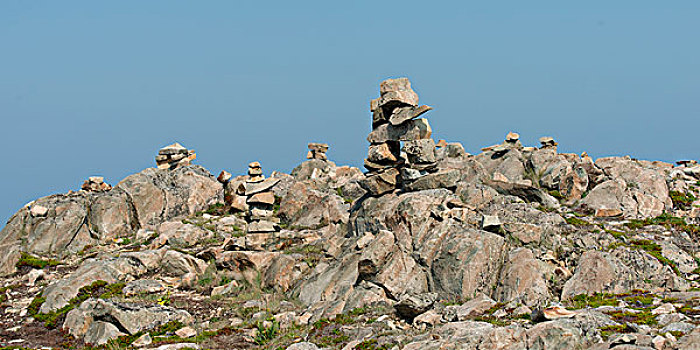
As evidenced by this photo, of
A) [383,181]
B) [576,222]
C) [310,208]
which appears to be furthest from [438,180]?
[310,208]

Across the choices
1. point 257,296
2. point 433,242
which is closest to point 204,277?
point 257,296

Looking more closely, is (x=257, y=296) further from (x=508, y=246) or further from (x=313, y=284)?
(x=508, y=246)

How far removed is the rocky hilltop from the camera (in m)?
20.5

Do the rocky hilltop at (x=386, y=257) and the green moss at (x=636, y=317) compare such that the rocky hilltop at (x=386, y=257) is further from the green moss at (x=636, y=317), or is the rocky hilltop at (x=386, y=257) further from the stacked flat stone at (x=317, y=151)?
the stacked flat stone at (x=317, y=151)

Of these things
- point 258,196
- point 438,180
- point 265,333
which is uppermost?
point 258,196

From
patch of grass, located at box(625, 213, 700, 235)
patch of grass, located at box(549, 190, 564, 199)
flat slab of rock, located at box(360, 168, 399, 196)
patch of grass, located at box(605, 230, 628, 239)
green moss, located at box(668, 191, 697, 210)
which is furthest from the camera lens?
patch of grass, located at box(549, 190, 564, 199)

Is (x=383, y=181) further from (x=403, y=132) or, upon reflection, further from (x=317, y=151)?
(x=317, y=151)

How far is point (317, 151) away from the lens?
57.1 metres

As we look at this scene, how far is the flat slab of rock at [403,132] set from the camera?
104 feet

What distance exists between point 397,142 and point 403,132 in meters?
1.18

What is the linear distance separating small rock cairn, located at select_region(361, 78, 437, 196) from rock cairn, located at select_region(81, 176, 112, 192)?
2373cm

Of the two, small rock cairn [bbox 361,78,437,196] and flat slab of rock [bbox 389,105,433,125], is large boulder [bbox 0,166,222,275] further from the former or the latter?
flat slab of rock [bbox 389,105,433,125]

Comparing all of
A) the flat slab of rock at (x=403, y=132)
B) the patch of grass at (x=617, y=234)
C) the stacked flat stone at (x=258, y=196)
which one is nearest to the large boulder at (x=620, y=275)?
the patch of grass at (x=617, y=234)

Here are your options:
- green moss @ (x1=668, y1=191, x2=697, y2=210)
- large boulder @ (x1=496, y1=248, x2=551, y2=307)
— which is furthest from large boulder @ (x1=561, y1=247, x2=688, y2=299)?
green moss @ (x1=668, y1=191, x2=697, y2=210)
